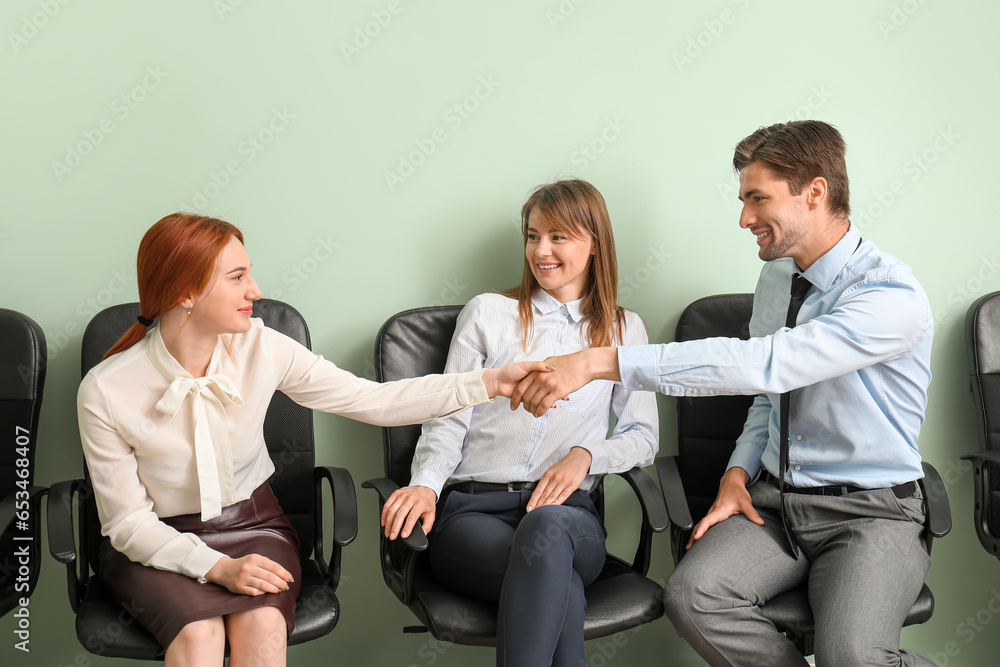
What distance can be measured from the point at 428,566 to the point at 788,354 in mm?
1038

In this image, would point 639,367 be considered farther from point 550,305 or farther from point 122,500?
point 122,500

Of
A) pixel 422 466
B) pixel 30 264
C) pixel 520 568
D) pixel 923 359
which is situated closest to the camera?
pixel 520 568

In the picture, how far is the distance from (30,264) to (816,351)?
2.19 meters

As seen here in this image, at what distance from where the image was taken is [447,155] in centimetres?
240

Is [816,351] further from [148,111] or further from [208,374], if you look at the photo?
[148,111]

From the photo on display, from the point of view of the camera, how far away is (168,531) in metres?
1.67

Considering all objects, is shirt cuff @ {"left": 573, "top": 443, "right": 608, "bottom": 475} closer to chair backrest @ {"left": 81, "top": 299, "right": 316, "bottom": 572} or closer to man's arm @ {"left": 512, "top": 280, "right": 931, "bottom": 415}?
man's arm @ {"left": 512, "top": 280, "right": 931, "bottom": 415}

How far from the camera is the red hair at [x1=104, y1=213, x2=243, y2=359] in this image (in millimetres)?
1690

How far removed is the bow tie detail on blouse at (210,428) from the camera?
5.62 ft

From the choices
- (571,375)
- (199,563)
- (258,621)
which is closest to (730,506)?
(571,375)

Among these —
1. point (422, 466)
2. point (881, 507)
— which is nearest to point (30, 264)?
point (422, 466)

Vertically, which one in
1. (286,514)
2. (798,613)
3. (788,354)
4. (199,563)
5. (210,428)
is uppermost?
(788,354)

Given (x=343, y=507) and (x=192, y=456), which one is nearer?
(x=192, y=456)

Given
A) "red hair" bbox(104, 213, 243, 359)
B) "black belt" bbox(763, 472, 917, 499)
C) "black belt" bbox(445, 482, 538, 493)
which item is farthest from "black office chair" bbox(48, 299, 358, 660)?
"black belt" bbox(763, 472, 917, 499)
